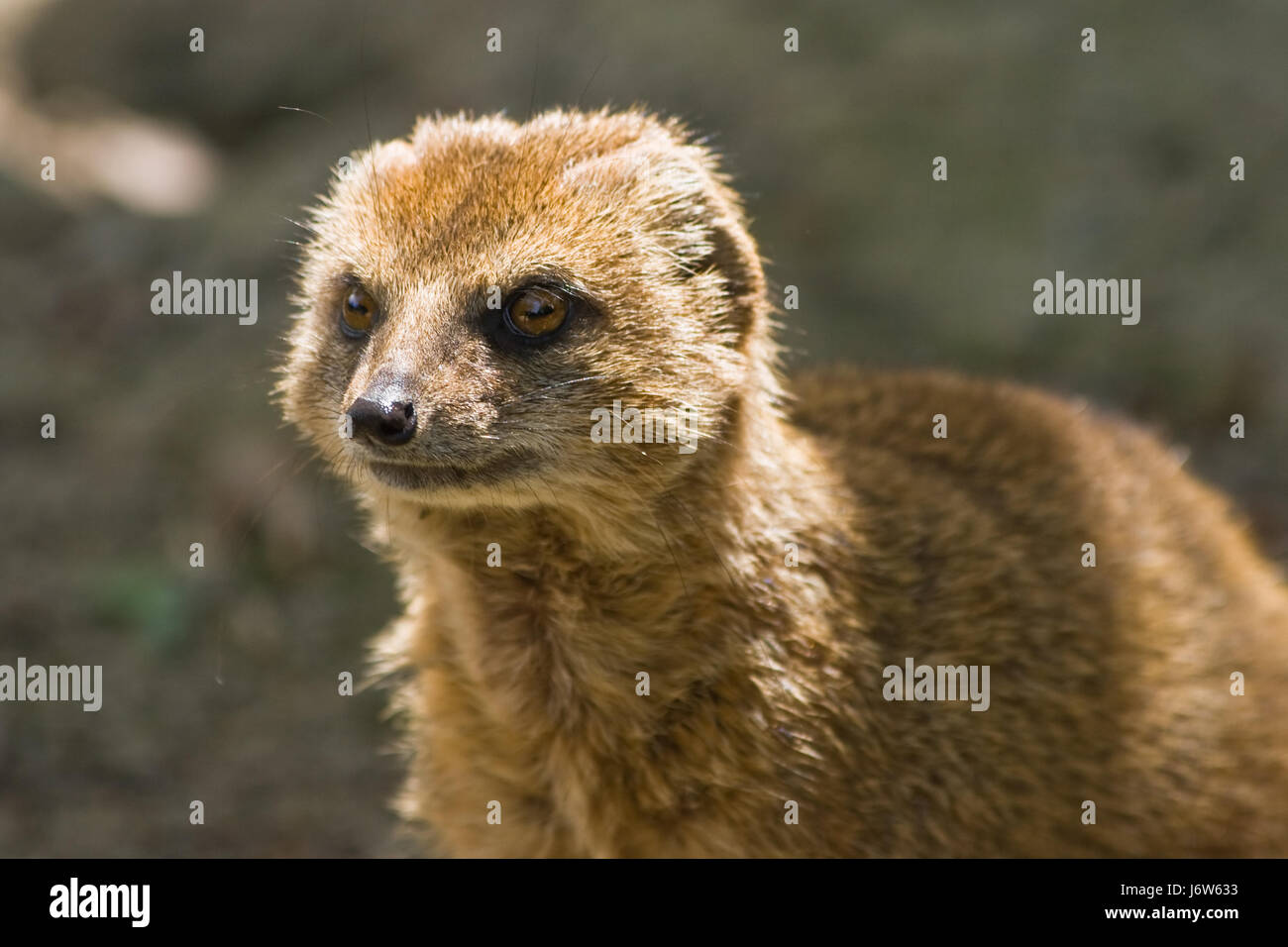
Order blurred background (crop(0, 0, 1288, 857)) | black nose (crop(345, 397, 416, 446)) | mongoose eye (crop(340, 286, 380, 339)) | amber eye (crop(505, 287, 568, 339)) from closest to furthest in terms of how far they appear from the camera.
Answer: black nose (crop(345, 397, 416, 446)) < amber eye (crop(505, 287, 568, 339)) < mongoose eye (crop(340, 286, 380, 339)) < blurred background (crop(0, 0, 1288, 857))

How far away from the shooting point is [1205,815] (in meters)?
4.39

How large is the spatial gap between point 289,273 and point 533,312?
2894 mm

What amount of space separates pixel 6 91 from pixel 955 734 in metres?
8.43

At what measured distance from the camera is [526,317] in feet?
11.8

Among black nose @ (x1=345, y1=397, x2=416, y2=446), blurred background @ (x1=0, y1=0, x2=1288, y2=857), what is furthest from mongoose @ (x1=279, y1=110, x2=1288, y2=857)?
blurred background @ (x1=0, y1=0, x2=1288, y2=857)

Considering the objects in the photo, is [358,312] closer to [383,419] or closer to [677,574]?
[383,419]

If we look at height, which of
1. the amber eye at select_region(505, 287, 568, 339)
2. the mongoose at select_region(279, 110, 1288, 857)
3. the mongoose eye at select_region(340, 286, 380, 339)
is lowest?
the mongoose at select_region(279, 110, 1288, 857)

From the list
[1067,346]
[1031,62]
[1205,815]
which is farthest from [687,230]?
[1031,62]

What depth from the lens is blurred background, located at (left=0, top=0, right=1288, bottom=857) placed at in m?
6.04

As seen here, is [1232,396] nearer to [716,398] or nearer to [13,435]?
[716,398]

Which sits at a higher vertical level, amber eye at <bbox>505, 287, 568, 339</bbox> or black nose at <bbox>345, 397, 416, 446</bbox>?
amber eye at <bbox>505, 287, 568, 339</bbox>

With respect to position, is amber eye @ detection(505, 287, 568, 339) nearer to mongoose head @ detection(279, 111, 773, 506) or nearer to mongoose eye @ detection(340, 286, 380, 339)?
mongoose head @ detection(279, 111, 773, 506)

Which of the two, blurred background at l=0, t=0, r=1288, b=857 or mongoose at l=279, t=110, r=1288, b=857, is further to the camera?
blurred background at l=0, t=0, r=1288, b=857
